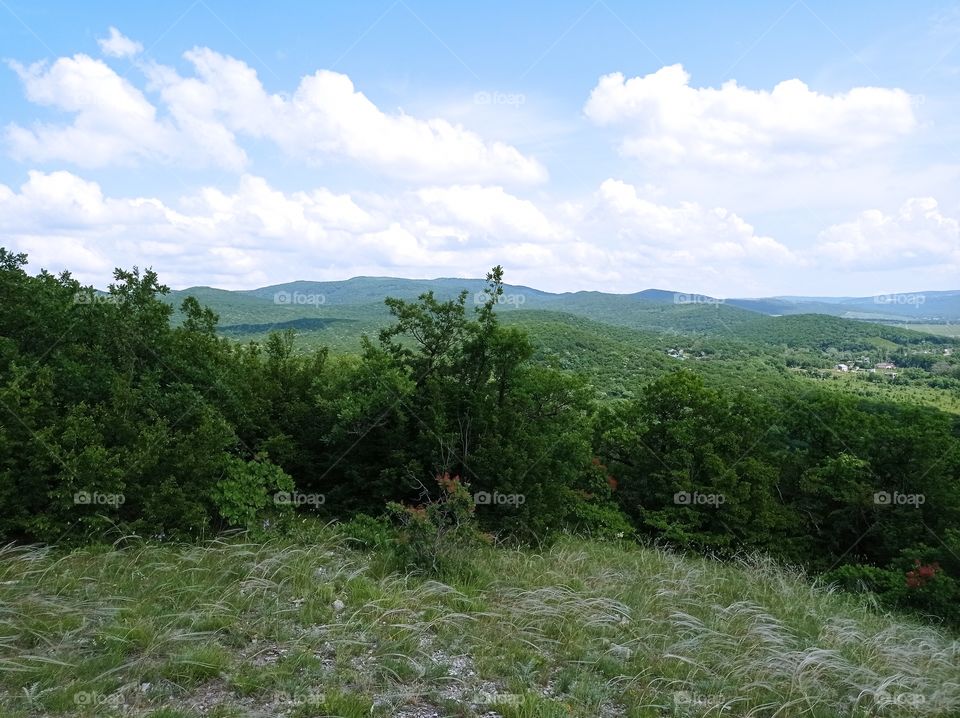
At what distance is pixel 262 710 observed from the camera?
3.29 m

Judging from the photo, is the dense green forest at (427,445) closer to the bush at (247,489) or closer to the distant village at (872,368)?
the bush at (247,489)

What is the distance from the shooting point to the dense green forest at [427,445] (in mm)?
6094

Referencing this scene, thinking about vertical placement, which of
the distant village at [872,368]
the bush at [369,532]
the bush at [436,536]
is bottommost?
the distant village at [872,368]

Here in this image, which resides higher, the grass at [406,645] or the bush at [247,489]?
the bush at [247,489]

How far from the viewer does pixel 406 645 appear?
13.5 ft

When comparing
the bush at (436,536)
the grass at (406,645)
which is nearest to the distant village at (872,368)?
the grass at (406,645)

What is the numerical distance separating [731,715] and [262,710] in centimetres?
285

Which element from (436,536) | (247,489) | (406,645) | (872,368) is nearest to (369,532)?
(436,536)

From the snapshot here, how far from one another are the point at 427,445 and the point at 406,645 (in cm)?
408

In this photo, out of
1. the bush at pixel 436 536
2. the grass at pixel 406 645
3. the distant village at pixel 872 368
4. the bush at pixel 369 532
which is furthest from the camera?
the distant village at pixel 872 368

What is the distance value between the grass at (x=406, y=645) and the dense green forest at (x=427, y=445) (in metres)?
0.90

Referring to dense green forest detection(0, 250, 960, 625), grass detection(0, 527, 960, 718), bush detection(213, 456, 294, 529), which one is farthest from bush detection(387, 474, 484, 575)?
bush detection(213, 456, 294, 529)

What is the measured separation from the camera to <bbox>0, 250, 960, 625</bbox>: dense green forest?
6.09 metres

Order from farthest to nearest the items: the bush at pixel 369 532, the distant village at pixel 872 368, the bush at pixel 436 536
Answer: the distant village at pixel 872 368 → the bush at pixel 369 532 → the bush at pixel 436 536
